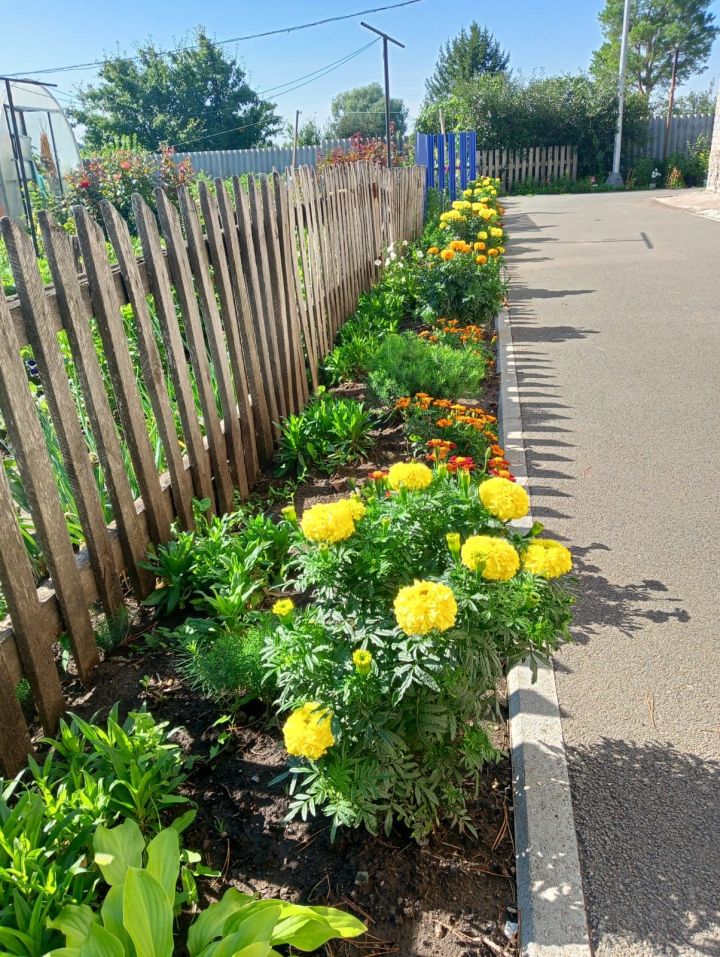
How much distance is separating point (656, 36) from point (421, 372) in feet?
251

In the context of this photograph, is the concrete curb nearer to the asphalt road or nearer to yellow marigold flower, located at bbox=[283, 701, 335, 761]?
the asphalt road

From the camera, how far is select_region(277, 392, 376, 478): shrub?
174 inches

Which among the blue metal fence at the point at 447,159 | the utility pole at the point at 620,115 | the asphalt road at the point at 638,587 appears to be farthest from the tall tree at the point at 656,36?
the asphalt road at the point at 638,587

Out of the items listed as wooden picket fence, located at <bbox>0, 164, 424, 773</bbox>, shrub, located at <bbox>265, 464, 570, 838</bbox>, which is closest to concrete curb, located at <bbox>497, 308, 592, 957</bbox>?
shrub, located at <bbox>265, 464, 570, 838</bbox>

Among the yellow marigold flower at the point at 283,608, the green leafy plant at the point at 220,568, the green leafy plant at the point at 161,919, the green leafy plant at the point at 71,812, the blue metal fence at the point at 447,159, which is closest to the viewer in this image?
the green leafy plant at the point at 161,919

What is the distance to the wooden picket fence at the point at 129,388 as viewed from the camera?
7.73ft

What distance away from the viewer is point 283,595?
126 inches

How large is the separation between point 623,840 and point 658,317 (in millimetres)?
7118

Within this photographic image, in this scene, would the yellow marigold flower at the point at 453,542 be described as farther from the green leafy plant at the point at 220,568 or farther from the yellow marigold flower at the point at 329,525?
the green leafy plant at the point at 220,568

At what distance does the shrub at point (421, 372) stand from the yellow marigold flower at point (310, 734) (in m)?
3.29

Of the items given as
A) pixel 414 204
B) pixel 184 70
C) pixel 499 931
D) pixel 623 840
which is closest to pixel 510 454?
pixel 623 840

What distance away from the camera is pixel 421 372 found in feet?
16.4

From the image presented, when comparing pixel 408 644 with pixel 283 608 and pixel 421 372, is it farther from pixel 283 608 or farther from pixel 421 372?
pixel 421 372

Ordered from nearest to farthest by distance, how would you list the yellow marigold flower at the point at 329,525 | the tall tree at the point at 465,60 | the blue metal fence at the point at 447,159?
the yellow marigold flower at the point at 329,525
the blue metal fence at the point at 447,159
the tall tree at the point at 465,60
